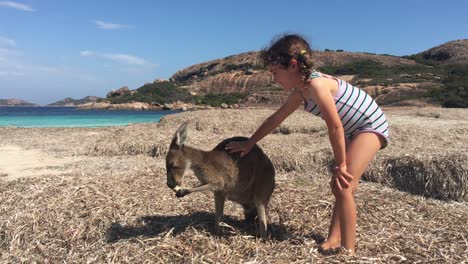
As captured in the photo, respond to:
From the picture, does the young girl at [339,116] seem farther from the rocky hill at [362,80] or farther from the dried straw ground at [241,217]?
the rocky hill at [362,80]

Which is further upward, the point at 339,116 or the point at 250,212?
the point at 339,116

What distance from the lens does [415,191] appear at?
764 cm

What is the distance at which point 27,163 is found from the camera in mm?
11781

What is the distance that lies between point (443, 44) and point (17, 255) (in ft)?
330

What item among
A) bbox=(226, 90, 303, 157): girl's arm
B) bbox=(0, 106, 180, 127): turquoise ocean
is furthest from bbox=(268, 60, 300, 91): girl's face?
bbox=(0, 106, 180, 127): turquoise ocean

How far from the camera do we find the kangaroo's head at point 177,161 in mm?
4145

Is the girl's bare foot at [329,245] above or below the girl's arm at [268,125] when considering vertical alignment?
below

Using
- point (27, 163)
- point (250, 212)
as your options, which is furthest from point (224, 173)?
point (27, 163)

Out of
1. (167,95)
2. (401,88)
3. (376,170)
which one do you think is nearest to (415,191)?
(376,170)

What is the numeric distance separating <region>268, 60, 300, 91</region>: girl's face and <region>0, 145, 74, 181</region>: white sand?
717cm

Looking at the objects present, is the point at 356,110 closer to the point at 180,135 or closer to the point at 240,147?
the point at 240,147

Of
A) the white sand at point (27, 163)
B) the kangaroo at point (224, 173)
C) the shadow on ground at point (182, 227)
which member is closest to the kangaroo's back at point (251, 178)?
the kangaroo at point (224, 173)

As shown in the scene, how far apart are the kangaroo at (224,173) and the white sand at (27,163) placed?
637 cm

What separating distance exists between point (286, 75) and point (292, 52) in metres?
0.24
